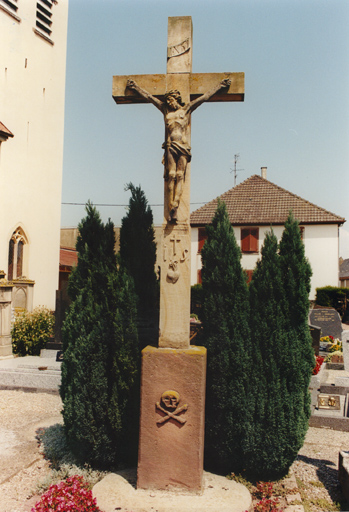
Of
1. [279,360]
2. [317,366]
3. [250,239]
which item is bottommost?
[317,366]

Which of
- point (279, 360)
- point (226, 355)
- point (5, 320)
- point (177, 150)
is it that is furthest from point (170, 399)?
point (5, 320)

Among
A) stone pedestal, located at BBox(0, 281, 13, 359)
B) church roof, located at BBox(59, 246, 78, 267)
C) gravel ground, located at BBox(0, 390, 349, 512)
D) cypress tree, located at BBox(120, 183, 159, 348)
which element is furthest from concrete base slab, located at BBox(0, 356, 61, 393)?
church roof, located at BBox(59, 246, 78, 267)

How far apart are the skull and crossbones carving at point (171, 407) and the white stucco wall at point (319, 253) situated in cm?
2176

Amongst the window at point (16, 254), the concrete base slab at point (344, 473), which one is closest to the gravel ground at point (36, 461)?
the concrete base slab at point (344, 473)

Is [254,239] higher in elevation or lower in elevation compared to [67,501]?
higher

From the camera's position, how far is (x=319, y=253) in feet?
87.4

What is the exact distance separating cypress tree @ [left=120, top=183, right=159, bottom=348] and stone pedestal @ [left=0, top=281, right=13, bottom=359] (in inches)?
293

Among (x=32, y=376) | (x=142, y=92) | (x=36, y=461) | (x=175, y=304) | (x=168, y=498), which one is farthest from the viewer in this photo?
(x=32, y=376)

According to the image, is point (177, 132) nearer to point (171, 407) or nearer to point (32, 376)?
point (171, 407)

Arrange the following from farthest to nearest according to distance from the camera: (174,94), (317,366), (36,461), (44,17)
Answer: (44,17) < (317,366) < (36,461) < (174,94)

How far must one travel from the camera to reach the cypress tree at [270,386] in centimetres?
450

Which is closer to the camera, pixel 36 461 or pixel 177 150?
pixel 177 150

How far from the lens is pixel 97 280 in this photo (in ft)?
16.0

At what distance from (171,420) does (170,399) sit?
20 centimetres
